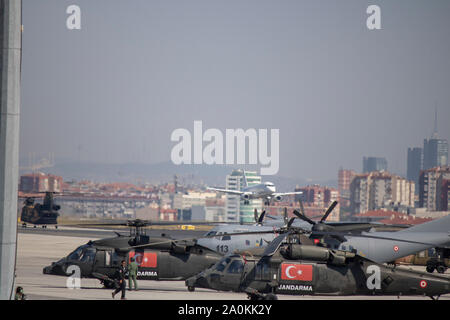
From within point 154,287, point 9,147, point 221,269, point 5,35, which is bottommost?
point 154,287

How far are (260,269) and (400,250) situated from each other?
13.0 meters

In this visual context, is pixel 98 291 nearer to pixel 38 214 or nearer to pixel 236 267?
pixel 236 267

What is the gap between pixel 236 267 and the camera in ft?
79.7

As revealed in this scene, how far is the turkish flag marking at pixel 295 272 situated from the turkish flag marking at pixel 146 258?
617cm

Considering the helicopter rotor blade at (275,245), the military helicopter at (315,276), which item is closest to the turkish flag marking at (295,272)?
the military helicopter at (315,276)

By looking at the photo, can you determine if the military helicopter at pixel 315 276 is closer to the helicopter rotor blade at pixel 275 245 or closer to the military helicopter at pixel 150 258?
the helicopter rotor blade at pixel 275 245

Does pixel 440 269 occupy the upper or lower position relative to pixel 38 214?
upper

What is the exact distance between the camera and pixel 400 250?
34219 millimetres

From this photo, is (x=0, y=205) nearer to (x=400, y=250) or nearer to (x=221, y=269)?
(x=221, y=269)

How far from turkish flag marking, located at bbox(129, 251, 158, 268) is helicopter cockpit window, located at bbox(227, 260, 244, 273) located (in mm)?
4360

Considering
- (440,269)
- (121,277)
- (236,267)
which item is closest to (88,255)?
(121,277)

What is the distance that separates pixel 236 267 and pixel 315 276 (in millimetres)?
2932

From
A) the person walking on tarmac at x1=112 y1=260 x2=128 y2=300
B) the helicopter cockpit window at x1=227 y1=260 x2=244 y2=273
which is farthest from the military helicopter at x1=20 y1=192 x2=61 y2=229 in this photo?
the helicopter cockpit window at x1=227 y1=260 x2=244 y2=273
